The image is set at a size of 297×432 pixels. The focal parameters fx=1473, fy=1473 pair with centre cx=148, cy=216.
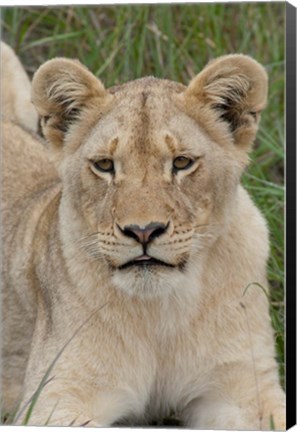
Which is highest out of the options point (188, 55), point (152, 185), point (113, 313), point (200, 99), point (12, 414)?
point (188, 55)

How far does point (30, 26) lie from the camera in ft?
17.8

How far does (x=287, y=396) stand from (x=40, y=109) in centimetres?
101

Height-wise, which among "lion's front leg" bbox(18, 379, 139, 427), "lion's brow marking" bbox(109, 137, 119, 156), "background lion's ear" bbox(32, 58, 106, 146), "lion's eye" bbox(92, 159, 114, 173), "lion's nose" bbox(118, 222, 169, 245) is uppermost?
"background lion's ear" bbox(32, 58, 106, 146)

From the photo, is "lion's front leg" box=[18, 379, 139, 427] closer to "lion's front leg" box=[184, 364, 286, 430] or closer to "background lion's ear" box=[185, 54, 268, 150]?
"lion's front leg" box=[184, 364, 286, 430]

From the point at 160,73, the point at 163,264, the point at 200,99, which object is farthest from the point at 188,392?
the point at 160,73

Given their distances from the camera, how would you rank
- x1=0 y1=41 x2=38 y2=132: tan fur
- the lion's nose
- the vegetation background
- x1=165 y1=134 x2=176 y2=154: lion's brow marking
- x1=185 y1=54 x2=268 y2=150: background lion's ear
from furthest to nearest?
x1=0 y1=41 x2=38 y2=132: tan fur, the vegetation background, x1=185 y1=54 x2=268 y2=150: background lion's ear, x1=165 y1=134 x2=176 y2=154: lion's brow marking, the lion's nose

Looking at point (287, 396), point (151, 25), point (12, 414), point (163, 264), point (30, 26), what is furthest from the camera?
point (30, 26)

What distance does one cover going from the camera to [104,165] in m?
3.81

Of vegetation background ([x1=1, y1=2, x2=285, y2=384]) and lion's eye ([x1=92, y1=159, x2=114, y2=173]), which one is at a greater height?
vegetation background ([x1=1, y1=2, x2=285, y2=384])

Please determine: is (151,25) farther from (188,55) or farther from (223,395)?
(223,395)

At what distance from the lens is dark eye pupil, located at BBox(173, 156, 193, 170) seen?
3752mm

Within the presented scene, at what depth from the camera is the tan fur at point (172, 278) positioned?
379cm

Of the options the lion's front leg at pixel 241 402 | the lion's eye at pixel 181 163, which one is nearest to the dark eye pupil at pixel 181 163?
the lion's eye at pixel 181 163

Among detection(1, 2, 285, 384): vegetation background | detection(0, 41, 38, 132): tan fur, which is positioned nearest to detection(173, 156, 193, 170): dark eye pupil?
detection(1, 2, 285, 384): vegetation background
